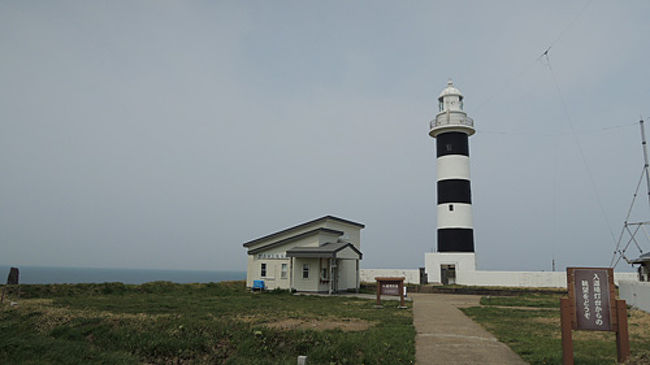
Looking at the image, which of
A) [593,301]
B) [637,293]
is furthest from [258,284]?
[593,301]

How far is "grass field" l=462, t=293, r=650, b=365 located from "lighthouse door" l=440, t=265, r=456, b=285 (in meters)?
15.3

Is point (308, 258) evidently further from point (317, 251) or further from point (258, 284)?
point (258, 284)

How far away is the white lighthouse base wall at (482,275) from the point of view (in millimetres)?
31312

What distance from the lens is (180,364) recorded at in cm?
906

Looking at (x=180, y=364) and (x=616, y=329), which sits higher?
(x=616, y=329)

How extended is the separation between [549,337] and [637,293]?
34.4ft

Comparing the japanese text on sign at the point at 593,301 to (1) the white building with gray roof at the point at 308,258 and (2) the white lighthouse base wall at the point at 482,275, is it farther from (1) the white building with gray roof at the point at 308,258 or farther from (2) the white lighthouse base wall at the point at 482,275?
(2) the white lighthouse base wall at the point at 482,275

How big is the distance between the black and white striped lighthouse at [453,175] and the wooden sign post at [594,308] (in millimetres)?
24578

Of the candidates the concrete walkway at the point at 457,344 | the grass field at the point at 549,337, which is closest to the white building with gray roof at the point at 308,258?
the grass field at the point at 549,337

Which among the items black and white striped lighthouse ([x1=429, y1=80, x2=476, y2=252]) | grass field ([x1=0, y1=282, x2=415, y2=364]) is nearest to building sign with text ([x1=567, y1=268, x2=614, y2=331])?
grass field ([x1=0, y1=282, x2=415, y2=364])

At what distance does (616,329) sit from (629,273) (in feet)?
84.2

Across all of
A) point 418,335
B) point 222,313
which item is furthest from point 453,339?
point 222,313

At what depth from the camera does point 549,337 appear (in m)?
11.3

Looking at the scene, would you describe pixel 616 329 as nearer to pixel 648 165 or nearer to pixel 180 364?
pixel 180 364
